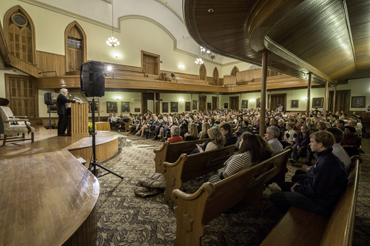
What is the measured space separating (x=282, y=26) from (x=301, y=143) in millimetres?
2754

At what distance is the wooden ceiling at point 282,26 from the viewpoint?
3.06m

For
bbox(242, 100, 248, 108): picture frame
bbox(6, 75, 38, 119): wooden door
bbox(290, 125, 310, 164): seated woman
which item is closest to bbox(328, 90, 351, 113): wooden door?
bbox(242, 100, 248, 108): picture frame

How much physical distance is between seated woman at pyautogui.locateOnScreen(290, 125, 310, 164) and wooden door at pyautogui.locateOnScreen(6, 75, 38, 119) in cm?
1320

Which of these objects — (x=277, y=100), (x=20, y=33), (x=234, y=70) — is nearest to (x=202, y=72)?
(x=234, y=70)

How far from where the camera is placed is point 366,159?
14.9 feet

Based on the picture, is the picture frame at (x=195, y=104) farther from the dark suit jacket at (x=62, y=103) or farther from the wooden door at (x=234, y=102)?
the dark suit jacket at (x=62, y=103)

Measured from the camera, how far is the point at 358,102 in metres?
12.6

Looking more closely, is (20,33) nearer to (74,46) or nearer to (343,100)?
(74,46)

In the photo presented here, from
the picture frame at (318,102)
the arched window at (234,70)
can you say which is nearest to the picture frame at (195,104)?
the arched window at (234,70)

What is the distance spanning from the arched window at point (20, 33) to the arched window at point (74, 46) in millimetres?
1752

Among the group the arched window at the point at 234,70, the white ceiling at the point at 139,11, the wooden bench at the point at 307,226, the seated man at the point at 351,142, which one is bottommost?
the wooden bench at the point at 307,226

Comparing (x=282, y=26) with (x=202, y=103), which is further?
(x=202, y=103)

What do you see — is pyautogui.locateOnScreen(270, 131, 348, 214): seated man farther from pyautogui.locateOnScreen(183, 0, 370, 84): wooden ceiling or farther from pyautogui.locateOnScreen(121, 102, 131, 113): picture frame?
pyautogui.locateOnScreen(121, 102, 131, 113): picture frame

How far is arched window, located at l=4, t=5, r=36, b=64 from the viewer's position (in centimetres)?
965
